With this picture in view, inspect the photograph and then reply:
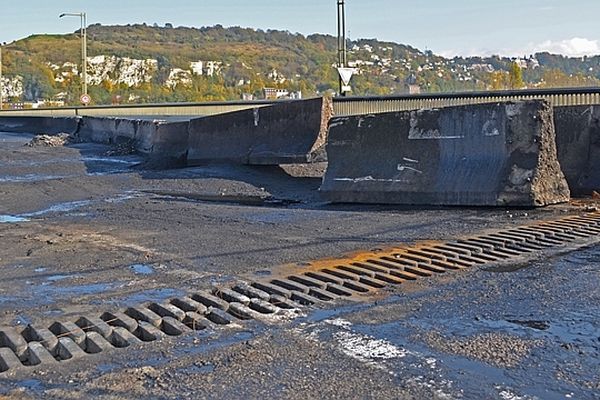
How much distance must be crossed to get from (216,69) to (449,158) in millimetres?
159463

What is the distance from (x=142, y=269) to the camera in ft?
26.6

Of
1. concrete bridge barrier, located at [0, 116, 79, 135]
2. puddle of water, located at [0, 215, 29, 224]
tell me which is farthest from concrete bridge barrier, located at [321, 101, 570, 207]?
concrete bridge barrier, located at [0, 116, 79, 135]

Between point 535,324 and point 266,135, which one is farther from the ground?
point 266,135

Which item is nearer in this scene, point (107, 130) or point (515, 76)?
point (107, 130)

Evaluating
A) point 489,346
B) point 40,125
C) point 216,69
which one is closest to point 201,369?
point 489,346

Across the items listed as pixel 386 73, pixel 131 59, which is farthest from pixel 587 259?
pixel 131 59

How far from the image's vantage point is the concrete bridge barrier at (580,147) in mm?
12789

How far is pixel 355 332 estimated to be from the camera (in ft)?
18.8

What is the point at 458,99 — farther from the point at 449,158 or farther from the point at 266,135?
the point at 449,158

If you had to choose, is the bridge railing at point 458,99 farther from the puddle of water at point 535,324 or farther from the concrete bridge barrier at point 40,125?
Answer: the concrete bridge barrier at point 40,125

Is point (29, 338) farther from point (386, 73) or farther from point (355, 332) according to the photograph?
point (386, 73)

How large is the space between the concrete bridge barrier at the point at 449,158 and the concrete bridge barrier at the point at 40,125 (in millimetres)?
25124

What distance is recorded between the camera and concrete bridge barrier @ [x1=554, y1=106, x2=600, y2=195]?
12789 millimetres

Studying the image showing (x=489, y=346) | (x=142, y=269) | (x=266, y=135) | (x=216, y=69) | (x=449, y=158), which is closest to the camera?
(x=489, y=346)
